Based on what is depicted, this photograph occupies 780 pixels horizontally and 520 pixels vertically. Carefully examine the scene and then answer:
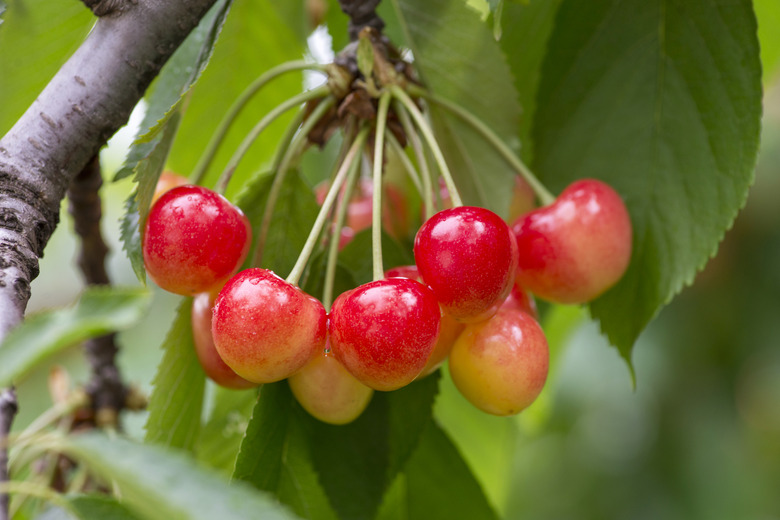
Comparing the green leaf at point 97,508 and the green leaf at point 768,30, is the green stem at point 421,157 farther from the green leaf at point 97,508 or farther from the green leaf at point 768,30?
the green leaf at point 768,30

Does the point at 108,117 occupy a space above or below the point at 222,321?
above

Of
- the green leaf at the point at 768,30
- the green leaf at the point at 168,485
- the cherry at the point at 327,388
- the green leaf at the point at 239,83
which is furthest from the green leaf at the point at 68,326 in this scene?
the green leaf at the point at 768,30

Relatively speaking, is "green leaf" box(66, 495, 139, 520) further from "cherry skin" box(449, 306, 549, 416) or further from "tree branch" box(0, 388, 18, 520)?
"cherry skin" box(449, 306, 549, 416)

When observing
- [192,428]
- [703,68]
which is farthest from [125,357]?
[703,68]

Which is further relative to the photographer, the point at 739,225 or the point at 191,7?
the point at 739,225

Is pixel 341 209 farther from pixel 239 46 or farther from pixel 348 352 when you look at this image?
pixel 239 46

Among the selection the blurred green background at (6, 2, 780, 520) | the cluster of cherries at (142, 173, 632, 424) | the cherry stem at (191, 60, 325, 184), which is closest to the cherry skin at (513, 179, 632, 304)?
the cluster of cherries at (142, 173, 632, 424)
